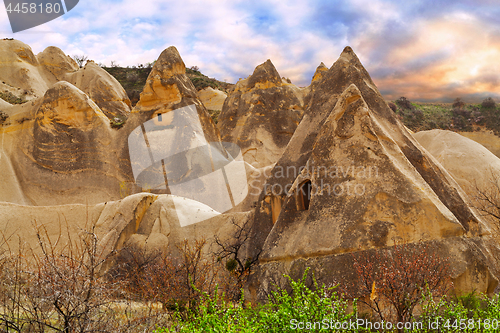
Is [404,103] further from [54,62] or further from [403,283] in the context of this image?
[403,283]

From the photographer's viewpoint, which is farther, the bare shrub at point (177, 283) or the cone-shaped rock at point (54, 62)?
the cone-shaped rock at point (54, 62)

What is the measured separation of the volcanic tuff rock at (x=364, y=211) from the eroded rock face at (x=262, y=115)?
1465cm

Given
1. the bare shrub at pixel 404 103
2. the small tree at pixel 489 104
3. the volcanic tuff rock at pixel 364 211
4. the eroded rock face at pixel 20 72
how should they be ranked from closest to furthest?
the volcanic tuff rock at pixel 364 211, the eroded rock face at pixel 20 72, the small tree at pixel 489 104, the bare shrub at pixel 404 103

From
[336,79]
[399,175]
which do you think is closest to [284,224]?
[399,175]

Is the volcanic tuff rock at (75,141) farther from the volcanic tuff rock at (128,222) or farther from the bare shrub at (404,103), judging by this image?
the bare shrub at (404,103)

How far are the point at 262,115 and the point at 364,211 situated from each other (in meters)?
17.8

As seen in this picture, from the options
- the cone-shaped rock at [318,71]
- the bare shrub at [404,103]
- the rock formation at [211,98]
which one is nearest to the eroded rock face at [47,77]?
the rock formation at [211,98]

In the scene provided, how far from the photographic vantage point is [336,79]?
932cm

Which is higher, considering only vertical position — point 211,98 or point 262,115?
point 211,98

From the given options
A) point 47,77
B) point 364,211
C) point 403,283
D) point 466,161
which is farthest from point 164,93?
point 47,77

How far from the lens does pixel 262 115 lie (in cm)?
2345

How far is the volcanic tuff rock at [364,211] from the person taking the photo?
19.6 ft

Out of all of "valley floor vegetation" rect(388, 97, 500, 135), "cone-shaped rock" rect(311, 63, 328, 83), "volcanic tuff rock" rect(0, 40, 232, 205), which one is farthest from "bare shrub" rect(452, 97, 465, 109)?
"volcanic tuff rock" rect(0, 40, 232, 205)

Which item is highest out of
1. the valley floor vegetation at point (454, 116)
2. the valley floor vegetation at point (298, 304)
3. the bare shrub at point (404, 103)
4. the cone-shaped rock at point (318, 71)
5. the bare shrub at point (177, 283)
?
the cone-shaped rock at point (318, 71)
